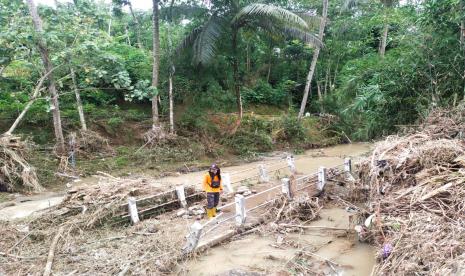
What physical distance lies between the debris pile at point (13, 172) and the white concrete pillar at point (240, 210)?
7.74 metres

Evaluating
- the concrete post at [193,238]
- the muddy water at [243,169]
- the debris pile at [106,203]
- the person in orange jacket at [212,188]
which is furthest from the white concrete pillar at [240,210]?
the muddy water at [243,169]

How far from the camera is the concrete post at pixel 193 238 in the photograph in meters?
7.07

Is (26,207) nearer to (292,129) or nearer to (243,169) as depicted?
(243,169)

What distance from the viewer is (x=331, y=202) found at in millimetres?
10602

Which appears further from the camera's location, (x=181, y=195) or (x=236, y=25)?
(x=236, y=25)

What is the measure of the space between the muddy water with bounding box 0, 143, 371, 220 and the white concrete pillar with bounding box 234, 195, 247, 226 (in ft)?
8.59

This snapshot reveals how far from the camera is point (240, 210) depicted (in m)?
8.38

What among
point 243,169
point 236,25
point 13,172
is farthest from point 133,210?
point 236,25

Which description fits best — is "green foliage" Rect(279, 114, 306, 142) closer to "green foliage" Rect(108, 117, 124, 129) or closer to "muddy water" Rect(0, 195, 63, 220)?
"green foliage" Rect(108, 117, 124, 129)

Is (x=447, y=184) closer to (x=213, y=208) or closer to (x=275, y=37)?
(x=213, y=208)

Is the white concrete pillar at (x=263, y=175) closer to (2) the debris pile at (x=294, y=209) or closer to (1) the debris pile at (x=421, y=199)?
(2) the debris pile at (x=294, y=209)

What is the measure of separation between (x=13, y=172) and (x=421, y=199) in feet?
38.7

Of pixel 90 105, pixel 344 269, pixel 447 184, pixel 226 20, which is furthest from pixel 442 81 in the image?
pixel 90 105

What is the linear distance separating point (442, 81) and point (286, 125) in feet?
32.4
